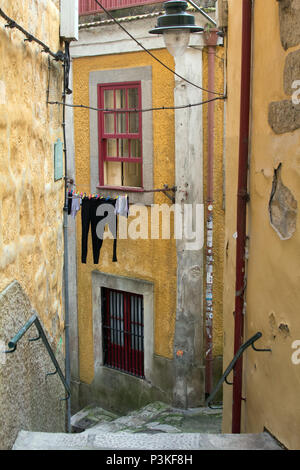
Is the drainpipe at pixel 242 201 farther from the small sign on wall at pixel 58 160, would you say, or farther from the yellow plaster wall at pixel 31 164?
the small sign on wall at pixel 58 160

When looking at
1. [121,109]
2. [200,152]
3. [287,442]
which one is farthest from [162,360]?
[287,442]

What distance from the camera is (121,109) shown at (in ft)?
31.6

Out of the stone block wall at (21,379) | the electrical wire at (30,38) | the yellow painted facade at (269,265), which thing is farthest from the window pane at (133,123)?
the stone block wall at (21,379)

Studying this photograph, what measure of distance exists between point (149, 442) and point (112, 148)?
668 centimetres

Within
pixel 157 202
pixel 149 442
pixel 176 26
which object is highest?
pixel 176 26

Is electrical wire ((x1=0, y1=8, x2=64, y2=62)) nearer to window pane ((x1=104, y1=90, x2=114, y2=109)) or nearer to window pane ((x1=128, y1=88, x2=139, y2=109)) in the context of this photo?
window pane ((x1=128, y1=88, x2=139, y2=109))

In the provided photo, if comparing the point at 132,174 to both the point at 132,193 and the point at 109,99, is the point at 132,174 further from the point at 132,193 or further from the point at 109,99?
the point at 109,99

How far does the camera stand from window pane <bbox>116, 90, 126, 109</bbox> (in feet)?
31.9

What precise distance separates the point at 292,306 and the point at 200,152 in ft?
18.5

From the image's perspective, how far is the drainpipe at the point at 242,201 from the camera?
4484mm

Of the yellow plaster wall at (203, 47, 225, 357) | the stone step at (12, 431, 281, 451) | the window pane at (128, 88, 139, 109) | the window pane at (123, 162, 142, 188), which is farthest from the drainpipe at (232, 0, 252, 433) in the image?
the window pane at (123, 162, 142, 188)

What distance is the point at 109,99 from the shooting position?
992cm

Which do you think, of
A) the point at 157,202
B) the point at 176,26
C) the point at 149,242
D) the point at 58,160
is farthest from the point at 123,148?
the point at 58,160

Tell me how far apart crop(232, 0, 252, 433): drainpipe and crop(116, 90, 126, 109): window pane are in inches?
211
